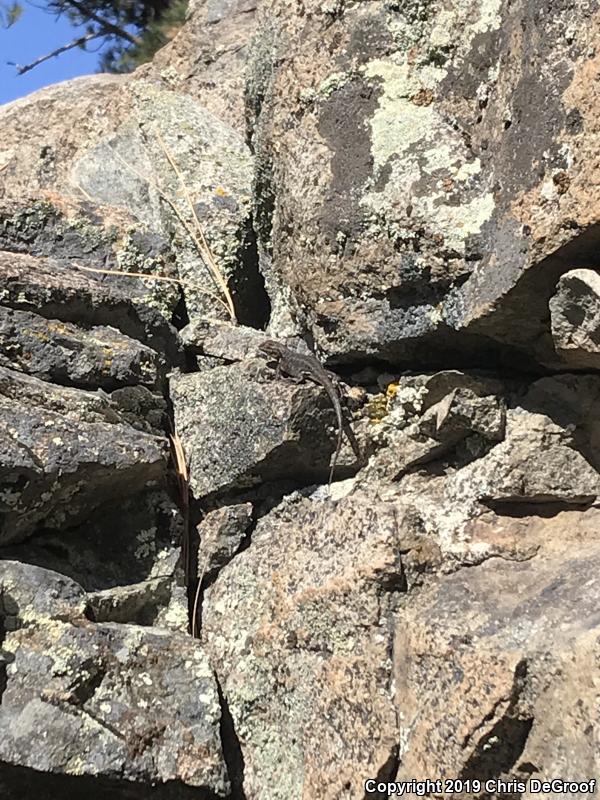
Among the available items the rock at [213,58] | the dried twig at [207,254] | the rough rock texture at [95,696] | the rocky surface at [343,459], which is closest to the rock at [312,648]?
the rocky surface at [343,459]

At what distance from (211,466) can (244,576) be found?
0.32 m

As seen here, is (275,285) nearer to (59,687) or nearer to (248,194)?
(248,194)

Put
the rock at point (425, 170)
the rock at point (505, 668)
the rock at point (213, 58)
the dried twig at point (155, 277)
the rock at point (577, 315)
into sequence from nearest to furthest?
1. the rock at point (505, 668)
2. the rock at point (577, 315)
3. the rock at point (425, 170)
4. the dried twig at point (155, 277)
5. the rock at point (213, 58)

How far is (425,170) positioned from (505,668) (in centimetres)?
126

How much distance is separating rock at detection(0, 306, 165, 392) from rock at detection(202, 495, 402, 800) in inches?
24.1

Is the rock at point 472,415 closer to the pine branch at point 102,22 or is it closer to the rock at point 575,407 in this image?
the rock at point 575,407

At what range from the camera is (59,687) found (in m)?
1.96

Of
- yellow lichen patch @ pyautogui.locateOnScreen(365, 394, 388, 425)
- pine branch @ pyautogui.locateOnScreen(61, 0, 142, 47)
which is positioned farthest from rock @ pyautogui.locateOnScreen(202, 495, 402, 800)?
pine branch @ pyautogui.locateOnScreen(61, 0, 142, 47)

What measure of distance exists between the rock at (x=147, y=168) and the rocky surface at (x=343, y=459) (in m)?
0.21

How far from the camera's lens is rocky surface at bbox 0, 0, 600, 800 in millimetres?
1896

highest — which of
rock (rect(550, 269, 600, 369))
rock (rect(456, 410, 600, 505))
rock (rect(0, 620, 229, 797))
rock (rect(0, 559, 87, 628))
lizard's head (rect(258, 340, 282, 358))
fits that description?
rock (rect(550, 269, 600, 369))

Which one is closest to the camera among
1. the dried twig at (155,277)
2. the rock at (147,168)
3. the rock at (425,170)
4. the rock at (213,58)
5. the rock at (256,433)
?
the rock at (425,170)

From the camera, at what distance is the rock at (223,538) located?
2348mm

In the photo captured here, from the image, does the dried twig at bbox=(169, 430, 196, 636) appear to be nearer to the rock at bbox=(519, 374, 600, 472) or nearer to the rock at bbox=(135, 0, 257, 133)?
the rock at bbox=(519, 374, 600, 472)
